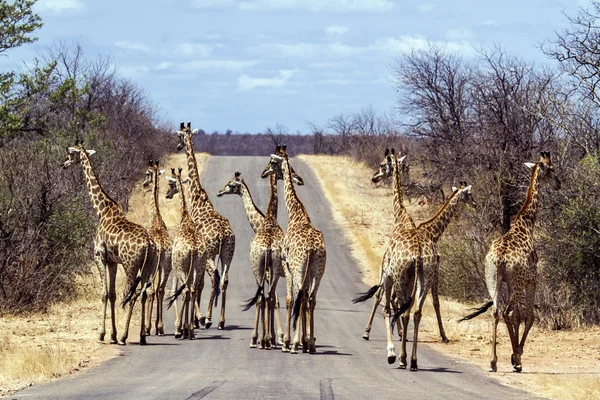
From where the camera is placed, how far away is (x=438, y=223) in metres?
17.2

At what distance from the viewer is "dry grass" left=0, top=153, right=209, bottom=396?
12.8m

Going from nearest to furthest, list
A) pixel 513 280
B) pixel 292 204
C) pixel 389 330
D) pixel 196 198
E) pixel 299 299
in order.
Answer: pixel 389 330
pixel 513 280
pixel 299 299
pixel 292 204
pixel 196 198

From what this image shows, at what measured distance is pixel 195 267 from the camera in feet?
57.0

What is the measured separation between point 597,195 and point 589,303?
215 cm

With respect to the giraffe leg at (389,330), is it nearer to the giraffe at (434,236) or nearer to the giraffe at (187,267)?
the giraffe at (434,236)

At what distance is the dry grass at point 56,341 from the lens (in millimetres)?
12836

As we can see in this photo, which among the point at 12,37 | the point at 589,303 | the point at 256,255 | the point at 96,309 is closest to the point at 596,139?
the point at 589,303

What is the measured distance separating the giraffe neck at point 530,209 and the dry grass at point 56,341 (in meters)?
6.57

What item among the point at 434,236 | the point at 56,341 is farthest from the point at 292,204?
the point at 56,341

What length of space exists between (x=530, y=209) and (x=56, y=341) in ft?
26.4

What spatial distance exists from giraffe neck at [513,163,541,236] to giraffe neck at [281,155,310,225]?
344 centimetres

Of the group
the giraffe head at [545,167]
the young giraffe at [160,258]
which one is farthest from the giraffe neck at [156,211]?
the giraffe head at [545,167]

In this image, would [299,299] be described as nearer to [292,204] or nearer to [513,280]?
[292,204]

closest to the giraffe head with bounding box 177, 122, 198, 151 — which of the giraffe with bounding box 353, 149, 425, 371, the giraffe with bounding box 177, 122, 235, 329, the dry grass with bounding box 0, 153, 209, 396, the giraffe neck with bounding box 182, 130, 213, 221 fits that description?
the giraffe neck with bounding box 182, 130, 213, 221
